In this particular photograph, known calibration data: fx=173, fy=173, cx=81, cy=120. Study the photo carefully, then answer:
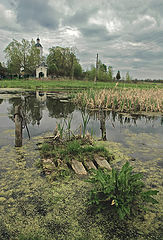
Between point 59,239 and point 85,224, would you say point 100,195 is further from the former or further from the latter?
point 59,239

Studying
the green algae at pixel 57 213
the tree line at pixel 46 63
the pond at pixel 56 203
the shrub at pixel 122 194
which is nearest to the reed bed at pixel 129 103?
the pond at pixel 56 203

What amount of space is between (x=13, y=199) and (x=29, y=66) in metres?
54.9

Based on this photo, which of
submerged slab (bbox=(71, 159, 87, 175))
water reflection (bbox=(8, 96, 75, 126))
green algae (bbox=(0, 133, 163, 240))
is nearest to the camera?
green algae (bbox=(0, 133, 163, 240))

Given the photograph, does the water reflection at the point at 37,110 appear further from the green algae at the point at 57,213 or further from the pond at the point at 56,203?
the green algae at the point at 57,213

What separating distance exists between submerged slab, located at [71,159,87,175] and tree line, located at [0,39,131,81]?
1557 inches

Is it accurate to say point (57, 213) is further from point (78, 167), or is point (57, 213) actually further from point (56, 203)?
point (78, 167)

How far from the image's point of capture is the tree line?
166ft

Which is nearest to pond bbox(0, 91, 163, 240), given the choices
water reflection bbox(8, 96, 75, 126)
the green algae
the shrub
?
the green algae

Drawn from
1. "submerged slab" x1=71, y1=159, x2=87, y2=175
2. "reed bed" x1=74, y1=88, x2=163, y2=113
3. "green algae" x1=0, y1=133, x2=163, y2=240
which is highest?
"reed bed" x1=74, y1=88, x2=163, y2=113

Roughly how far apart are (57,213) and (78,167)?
1.16 meters

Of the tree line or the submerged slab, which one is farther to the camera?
the tree line

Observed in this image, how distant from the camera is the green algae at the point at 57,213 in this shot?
6.23 feet

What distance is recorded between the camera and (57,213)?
2.17m

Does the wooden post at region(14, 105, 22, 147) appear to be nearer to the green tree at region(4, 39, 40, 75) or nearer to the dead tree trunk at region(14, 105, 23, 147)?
the dead tree trunk at region(14, 105, 23, 147)
